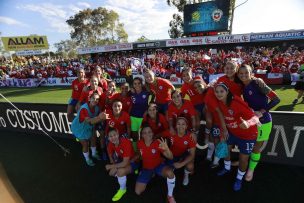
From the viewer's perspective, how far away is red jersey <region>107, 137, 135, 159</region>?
3837mm

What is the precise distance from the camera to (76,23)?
5706cm

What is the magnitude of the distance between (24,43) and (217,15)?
36370 mm

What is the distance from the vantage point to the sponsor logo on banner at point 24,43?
41922mm

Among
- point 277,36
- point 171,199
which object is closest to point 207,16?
point 277,36

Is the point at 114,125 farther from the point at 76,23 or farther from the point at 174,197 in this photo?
the point at 76,23

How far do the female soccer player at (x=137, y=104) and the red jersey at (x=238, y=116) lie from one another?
5.29 feet

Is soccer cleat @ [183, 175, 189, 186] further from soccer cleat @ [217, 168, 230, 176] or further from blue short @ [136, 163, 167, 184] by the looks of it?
soccer cleat @ [217, 168, 230, 176]

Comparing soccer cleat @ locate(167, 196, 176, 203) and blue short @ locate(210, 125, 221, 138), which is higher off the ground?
blue short @ locate(210, 125, 221, 138)

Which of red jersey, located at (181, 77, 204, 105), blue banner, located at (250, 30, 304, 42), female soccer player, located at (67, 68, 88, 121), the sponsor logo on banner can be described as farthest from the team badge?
the sponsor logo on banner

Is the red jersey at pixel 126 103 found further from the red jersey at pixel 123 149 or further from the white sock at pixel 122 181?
the white sock at pixel 122 181

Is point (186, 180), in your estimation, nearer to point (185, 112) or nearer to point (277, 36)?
point (185, 112)

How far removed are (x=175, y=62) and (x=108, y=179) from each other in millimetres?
17481

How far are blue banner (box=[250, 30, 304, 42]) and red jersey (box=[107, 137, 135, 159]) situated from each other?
909 inches

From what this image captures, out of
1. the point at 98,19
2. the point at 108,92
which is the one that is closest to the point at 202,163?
the point at 108,92
